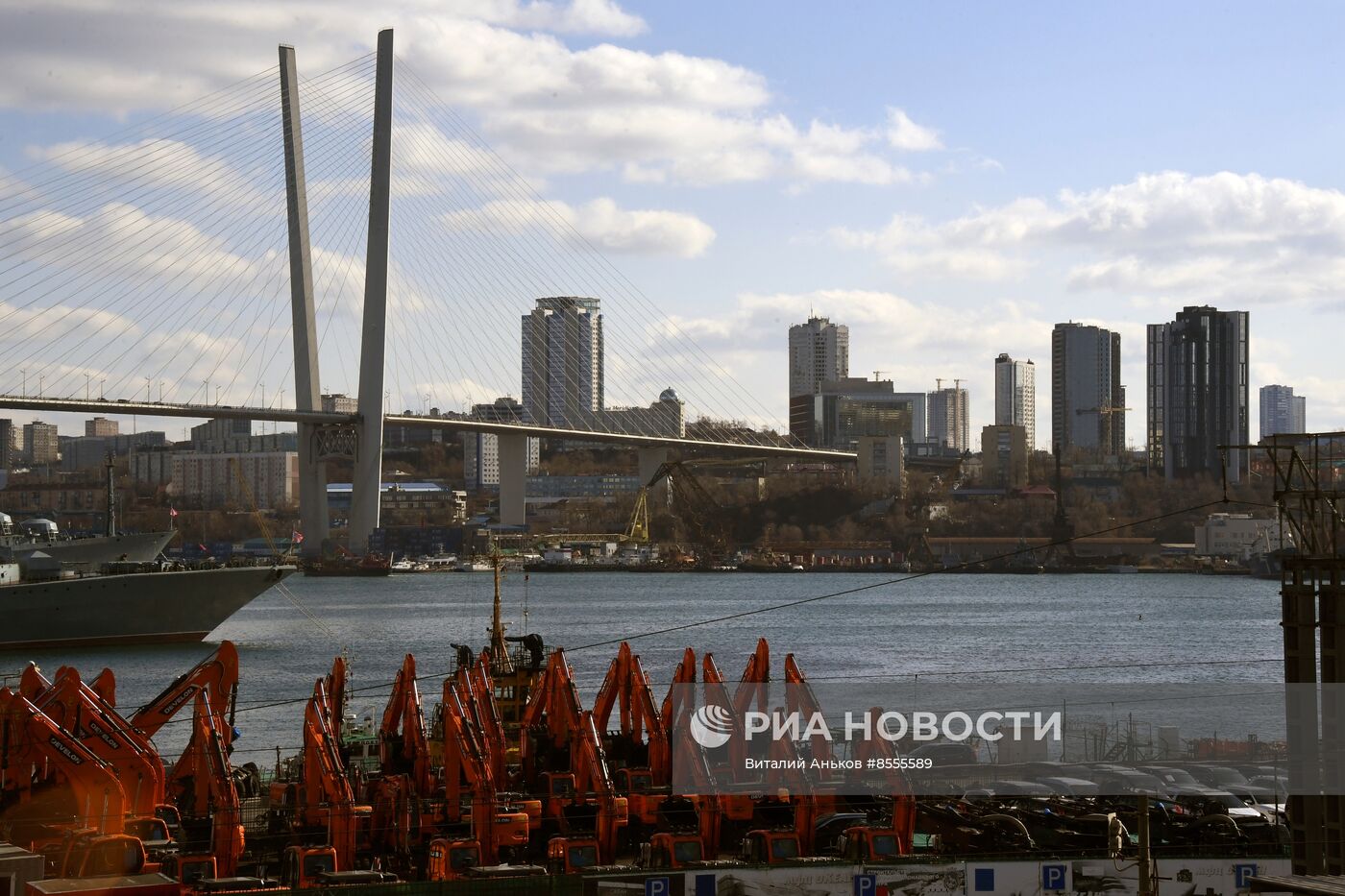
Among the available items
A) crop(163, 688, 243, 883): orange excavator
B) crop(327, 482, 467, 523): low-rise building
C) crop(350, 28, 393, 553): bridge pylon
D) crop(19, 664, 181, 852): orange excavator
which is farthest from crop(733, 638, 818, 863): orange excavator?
crop(327, 482, 467, 523): low-rise building

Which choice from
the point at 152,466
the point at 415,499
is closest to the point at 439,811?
the point at 415,499

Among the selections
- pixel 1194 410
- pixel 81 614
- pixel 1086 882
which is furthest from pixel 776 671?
pixel 1194 410

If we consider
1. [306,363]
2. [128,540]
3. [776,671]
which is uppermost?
[306,363]

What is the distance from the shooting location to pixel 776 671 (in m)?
31.2

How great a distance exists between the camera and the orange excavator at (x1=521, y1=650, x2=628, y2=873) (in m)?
10.6

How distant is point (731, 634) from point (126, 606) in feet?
45.4

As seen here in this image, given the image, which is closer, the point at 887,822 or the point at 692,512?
the point at 887,822

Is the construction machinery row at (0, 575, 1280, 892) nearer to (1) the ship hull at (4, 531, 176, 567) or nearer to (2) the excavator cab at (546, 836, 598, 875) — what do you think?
(2) the excavator cab at (546, 836, 598, 875)

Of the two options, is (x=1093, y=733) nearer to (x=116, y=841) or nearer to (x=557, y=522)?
(x=116, y=841)

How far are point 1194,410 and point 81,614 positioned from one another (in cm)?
9123

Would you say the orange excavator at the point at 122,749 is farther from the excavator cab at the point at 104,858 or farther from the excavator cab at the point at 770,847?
the excavator cab at the point at 770,847

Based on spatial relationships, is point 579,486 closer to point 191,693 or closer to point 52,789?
point 191,693

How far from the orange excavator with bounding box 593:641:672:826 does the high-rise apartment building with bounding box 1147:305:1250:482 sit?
3832 inches

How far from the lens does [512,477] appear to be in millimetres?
74375
